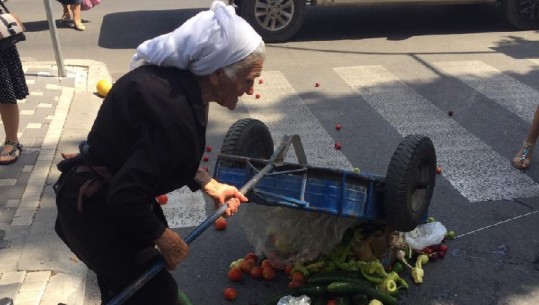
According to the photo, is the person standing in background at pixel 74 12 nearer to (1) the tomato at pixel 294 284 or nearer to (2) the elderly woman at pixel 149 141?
(1) the tomato at pixel 294 284

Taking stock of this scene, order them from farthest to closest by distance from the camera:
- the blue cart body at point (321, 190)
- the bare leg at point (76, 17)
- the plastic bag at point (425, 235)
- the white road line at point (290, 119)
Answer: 1. the bare leg at point (76, 17)
2. the white road line at point (290, 119)
3. the plastic bag at point (425, 235)
4. the blue cart body at point (321, 190)

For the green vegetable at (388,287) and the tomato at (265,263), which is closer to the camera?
the green vegetable at (388,287)

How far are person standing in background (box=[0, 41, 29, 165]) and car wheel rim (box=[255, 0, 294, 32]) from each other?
450 centimetres

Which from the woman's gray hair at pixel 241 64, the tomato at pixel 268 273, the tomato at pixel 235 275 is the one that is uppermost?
the woman's gray hair at pixel 241 64

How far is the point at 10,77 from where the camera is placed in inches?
200

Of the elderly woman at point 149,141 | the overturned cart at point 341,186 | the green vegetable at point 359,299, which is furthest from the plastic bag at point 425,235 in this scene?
the elderly woman at point 149,141

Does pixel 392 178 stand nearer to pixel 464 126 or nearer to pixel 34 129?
pixel 464 126

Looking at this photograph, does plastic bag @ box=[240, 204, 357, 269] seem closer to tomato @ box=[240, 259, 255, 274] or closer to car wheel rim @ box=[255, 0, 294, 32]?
tomato @ box=[240, 259, 255, 274]

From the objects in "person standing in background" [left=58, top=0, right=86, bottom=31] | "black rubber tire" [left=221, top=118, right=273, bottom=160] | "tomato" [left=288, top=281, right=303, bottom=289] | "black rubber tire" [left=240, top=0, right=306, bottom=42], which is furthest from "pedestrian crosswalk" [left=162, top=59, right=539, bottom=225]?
"person standing in background" [left=58, top=0, right=86, bottom=31]

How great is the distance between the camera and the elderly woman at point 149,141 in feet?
7.34

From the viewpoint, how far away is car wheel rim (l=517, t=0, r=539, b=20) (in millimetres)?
9266

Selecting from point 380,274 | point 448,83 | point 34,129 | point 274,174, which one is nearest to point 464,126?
point 448,83

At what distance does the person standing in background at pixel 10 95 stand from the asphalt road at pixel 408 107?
1738 millimetres

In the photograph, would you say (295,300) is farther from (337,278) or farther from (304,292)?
(337,278)
